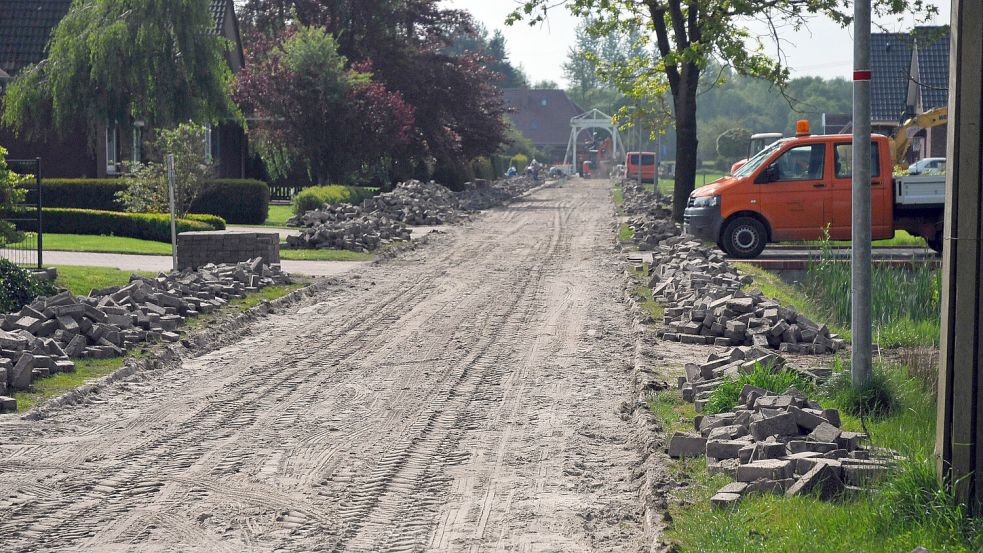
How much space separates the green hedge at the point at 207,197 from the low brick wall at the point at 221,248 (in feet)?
42.5

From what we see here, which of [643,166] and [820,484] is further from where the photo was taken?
[643,166]

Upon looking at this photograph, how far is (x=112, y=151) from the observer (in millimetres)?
38781

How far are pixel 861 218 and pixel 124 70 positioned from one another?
28.0m

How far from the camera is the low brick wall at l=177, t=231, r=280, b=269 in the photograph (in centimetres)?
2014

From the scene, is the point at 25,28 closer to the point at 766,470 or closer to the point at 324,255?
the point at 324,255

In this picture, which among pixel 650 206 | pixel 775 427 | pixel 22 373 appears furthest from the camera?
pixel 650 206

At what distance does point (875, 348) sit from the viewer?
12.6 metres

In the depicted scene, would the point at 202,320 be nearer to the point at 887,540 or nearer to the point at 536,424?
the point at 536,424

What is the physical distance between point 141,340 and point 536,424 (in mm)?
5670

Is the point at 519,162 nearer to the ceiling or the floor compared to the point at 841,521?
nearer to the ceiling

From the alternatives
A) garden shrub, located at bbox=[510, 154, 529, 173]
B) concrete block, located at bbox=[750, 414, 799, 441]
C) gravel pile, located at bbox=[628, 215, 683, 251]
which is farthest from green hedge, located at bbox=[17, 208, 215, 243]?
garden shrub, located at bbox=[510, 154, 529, 173]

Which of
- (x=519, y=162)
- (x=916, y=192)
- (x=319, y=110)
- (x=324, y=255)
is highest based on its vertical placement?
(x=519, y=162)

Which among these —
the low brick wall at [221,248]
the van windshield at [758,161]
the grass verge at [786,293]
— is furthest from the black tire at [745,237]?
the low brick wall at [221,248]

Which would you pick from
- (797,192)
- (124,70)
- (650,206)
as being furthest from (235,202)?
(797,192)
